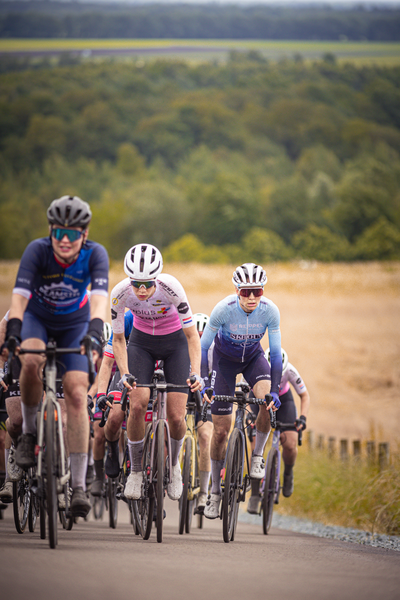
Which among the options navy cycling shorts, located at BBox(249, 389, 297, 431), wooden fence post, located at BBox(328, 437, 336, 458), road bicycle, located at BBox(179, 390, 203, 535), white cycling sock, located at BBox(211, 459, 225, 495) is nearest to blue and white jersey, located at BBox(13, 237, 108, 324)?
road bicycle, located at BBox(179, 390, 203, 535)

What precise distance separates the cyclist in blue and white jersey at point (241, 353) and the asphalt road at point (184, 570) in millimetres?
1150

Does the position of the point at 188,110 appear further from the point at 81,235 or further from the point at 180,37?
the point at 81,235

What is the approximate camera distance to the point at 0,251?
84.4 m

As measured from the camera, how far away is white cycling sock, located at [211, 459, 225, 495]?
8.82 meters

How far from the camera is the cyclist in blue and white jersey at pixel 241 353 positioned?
28.9 feet

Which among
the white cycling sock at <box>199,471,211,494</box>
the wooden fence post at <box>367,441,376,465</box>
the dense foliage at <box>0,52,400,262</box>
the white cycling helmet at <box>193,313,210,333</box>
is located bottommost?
the white cycling sock at <box>199,471,211,494</box>

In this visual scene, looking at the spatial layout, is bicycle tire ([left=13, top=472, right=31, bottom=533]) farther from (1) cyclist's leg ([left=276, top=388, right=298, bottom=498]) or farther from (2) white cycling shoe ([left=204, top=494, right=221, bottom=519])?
(1) cyclist's leg ([left=276, top=388, right=298, bottom=498])

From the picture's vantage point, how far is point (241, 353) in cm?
912

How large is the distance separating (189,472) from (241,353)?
1.35 metres

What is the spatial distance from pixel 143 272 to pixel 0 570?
303 cm

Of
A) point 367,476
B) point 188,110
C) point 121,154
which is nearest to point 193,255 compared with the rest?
point 121,154

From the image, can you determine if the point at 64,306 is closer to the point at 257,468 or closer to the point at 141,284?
the point at 141,284

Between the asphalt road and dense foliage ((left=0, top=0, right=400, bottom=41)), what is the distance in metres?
119

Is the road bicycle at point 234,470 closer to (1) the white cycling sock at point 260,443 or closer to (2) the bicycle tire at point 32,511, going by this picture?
(1) the white cycling sock at point 260,443
